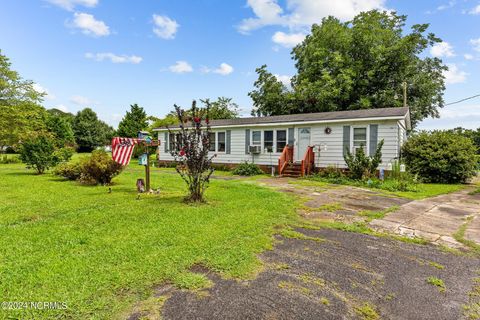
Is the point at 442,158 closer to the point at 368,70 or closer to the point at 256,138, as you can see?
the point at 256,138

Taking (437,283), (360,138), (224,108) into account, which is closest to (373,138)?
(360,138)

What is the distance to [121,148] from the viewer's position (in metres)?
6.56

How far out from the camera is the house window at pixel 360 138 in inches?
460

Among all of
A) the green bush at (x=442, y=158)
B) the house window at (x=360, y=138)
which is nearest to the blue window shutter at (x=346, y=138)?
the house window at (x=360, y=138)

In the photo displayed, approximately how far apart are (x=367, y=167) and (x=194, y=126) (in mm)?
7601

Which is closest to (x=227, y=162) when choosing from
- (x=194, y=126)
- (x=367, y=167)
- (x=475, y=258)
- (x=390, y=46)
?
(x=367, y=167)

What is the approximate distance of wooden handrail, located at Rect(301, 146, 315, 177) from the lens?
1194cm

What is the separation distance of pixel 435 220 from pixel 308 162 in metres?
Result: 7.40

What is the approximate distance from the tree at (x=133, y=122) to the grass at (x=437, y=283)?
2941 centimetres

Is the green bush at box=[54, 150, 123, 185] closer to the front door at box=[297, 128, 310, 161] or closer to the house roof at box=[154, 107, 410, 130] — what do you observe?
the house roof at box=[154, 107, 410, 130]

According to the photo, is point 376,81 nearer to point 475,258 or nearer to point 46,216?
point 475,258

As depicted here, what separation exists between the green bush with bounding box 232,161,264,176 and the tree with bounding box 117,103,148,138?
1869 cm

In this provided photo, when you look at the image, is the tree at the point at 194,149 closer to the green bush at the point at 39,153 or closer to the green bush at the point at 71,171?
the green bush at the point at 71,171

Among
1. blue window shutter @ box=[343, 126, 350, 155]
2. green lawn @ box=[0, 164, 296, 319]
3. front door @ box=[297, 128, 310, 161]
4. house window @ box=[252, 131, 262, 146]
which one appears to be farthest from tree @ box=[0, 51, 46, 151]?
blue window shutter @ box=[343, 126, 350, 155]
